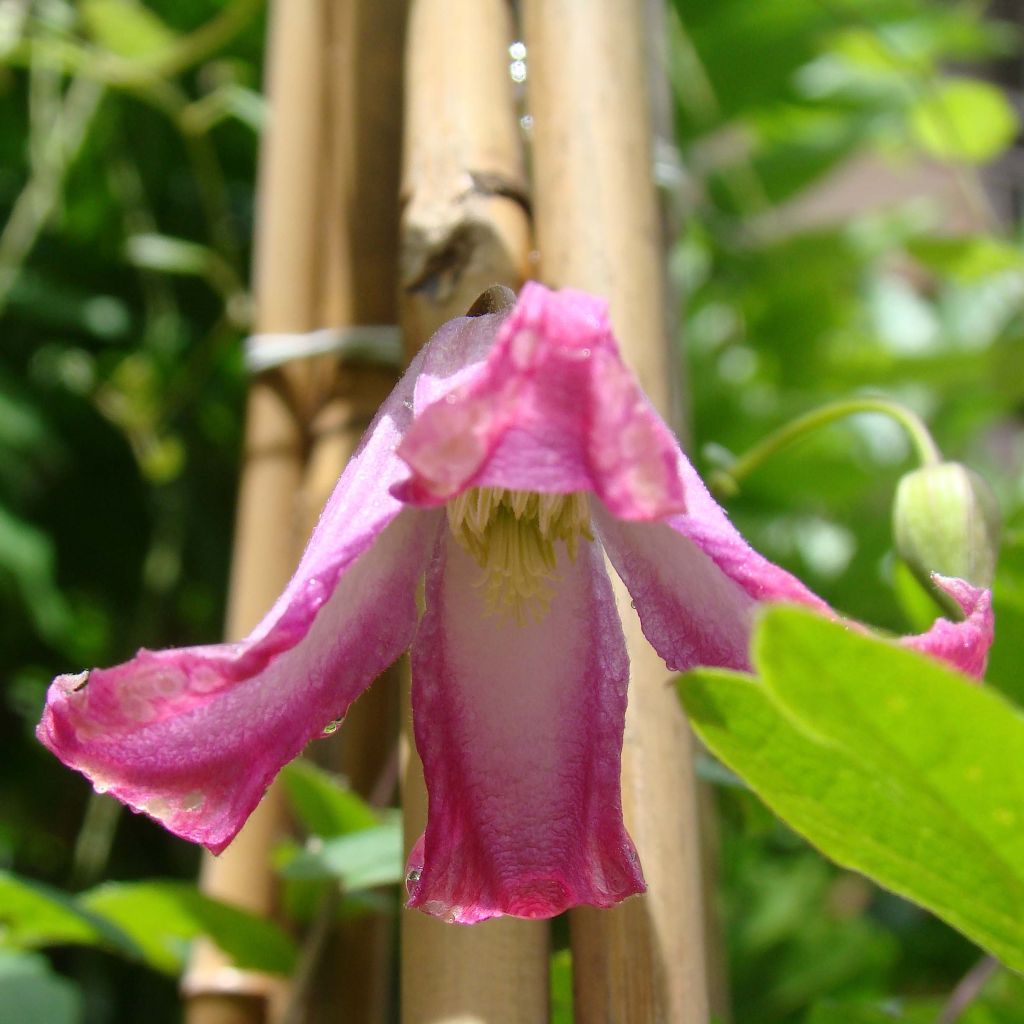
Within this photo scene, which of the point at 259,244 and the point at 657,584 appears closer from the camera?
the point at 657,584

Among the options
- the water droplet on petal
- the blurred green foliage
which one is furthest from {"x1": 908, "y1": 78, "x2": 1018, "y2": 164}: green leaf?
the water droplet on petal

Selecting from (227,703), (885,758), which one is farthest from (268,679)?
(885,758)

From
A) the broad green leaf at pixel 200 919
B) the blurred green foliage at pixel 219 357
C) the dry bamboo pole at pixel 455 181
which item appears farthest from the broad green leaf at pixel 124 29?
the broad green leaf at pixel 200 919

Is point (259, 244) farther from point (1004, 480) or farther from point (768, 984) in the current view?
point (1004, 480)

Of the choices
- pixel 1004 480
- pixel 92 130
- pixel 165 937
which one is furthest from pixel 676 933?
pixel 1004 480

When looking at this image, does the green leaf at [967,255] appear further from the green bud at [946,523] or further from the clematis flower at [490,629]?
the clematis flower at [490,629]

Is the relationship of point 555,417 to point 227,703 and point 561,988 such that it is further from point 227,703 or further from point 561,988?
point 561,988
